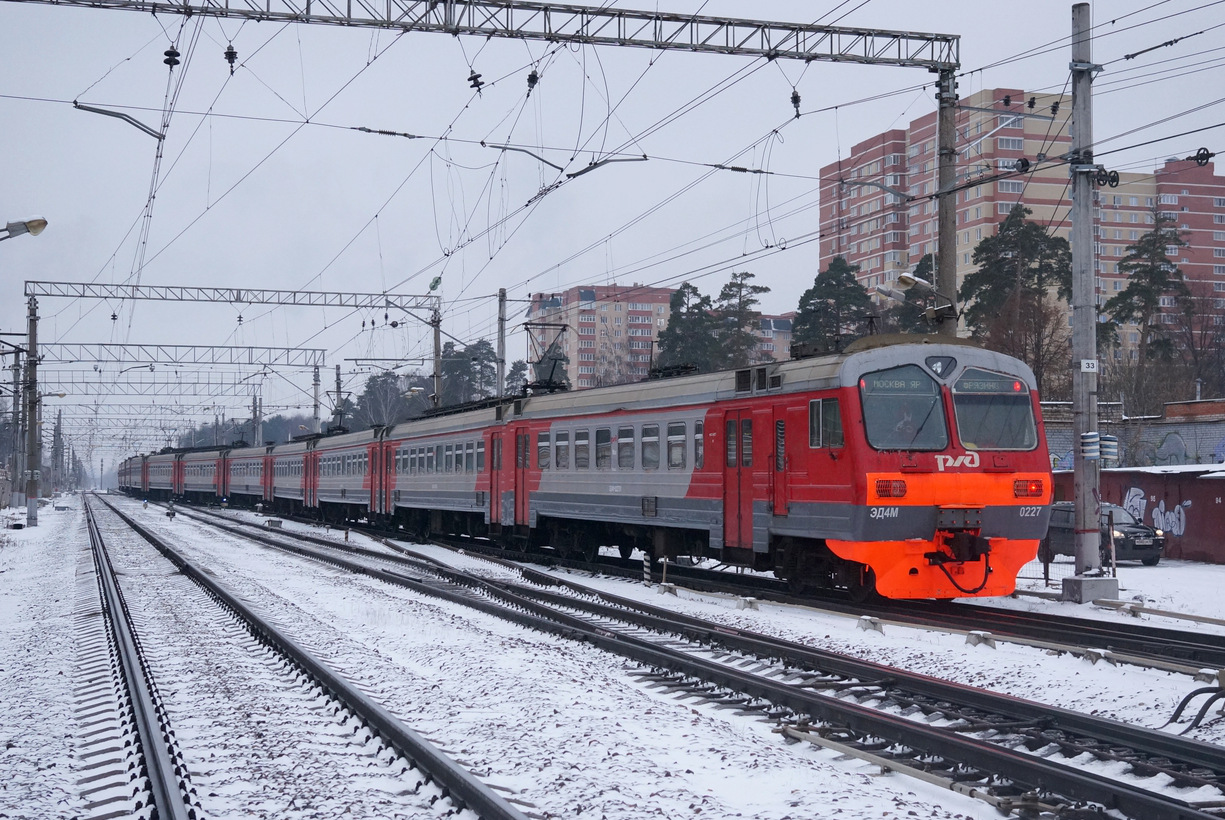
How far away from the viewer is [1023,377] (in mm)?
15242

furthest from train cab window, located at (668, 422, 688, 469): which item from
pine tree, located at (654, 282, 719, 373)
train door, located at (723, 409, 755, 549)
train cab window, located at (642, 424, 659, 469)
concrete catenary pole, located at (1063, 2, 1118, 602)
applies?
pine tree, located at (654, 282, 719, 373)

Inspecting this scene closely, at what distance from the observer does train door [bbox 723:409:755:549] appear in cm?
1622

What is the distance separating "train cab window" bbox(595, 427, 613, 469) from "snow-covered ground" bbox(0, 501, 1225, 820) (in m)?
3.60

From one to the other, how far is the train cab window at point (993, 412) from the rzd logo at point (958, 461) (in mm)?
119

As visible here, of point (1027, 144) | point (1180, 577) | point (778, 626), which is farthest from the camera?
point (1027, 144)

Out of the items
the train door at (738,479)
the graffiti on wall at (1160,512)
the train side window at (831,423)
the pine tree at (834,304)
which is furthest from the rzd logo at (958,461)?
the pine tree at (834,304)

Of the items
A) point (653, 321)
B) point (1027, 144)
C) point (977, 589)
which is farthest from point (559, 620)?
point (653, 321)

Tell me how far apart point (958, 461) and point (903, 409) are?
0.93m

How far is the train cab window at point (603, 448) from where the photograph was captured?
20.5 meters

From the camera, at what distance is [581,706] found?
9180mm

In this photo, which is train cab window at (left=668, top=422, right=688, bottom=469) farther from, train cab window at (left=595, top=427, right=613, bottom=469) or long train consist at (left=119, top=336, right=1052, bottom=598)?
train cab window at (left=595, top=427, right=613, bottom=469)

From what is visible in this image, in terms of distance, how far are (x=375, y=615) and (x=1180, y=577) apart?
16.0 m

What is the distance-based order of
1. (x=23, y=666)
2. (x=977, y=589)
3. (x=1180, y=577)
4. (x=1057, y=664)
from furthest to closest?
(x=1180, y=577), (x=977, y=589), (x=23, y=666), (x=1057, y=664)

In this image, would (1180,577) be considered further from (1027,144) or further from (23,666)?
(1027,144)
